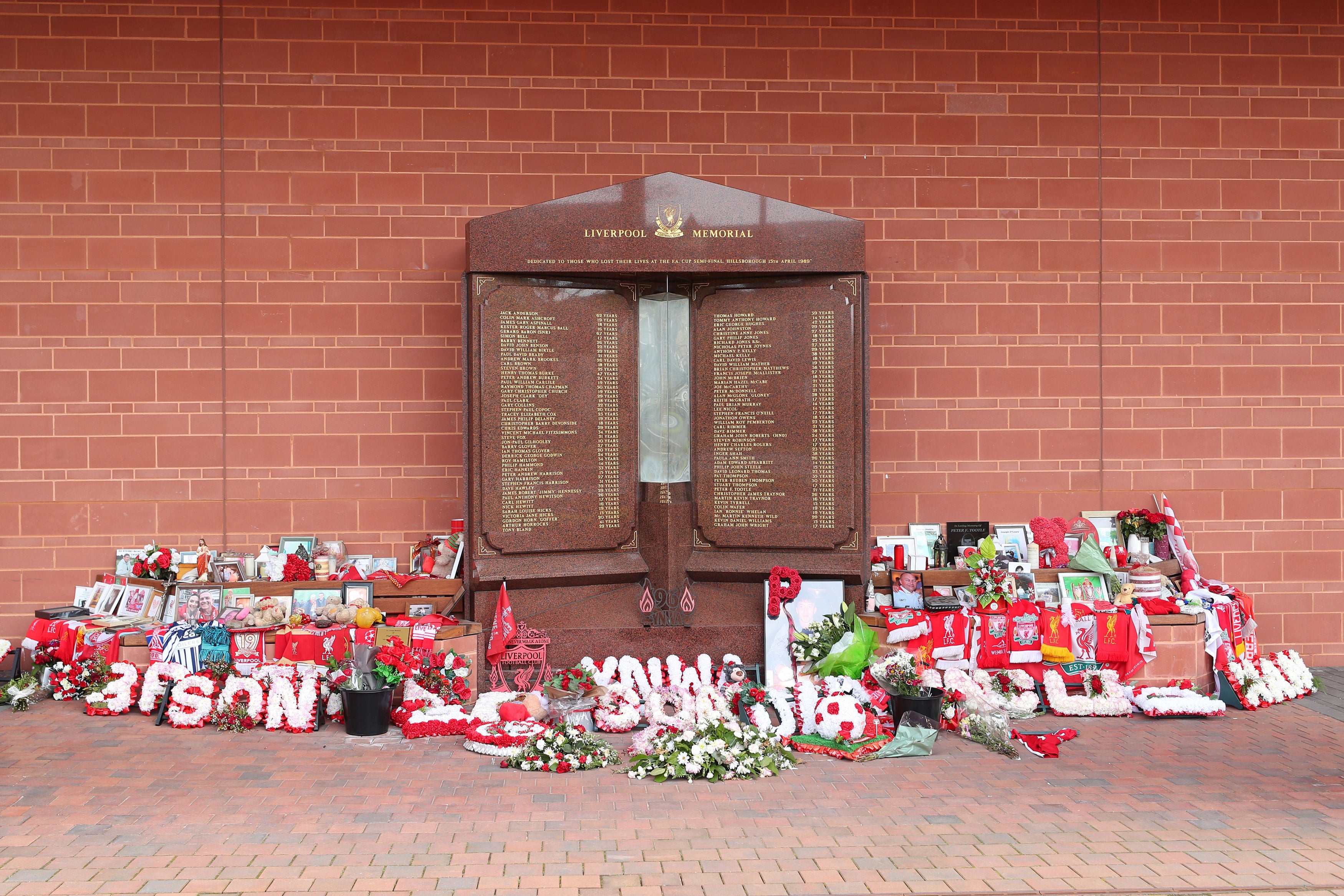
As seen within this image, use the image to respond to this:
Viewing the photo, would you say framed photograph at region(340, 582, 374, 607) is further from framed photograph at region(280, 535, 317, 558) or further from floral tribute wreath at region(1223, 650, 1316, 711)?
floral tribute wreath at region(1223, 650, 1316, 711)

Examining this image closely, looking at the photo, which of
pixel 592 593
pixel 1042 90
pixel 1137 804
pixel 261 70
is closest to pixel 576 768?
pixel 592 593

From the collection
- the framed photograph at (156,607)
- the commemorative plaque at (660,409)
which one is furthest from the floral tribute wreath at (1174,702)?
the framed photograph at (156,607)

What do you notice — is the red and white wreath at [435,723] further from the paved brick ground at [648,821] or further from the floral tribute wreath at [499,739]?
the floral tribute wreath at [499,739]

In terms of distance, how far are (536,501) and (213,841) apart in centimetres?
274

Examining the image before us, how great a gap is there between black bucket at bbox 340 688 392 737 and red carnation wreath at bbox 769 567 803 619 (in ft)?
7.54

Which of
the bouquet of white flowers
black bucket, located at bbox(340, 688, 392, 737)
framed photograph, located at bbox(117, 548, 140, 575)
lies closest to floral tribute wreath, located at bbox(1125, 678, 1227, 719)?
the bouquet of white flowers

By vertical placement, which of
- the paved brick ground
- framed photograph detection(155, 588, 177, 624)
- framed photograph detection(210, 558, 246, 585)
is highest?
framed photograph detection(210, 558, 246, 585)

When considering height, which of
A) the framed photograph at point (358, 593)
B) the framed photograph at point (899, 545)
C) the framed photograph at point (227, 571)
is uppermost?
the framed photograph at point (899, 545)

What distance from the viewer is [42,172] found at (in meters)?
6.42

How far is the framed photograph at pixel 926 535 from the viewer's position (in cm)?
659

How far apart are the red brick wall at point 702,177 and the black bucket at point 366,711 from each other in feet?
5.05

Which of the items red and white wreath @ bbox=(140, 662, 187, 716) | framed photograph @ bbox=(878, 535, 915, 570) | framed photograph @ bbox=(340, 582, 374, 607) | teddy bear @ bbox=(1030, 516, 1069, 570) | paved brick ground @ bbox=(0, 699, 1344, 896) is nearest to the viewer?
paved brick ground @ bbox=(0, 699, 1344, 896)

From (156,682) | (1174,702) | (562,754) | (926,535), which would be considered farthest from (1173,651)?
(156,682)

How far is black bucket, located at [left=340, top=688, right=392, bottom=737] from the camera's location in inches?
204
